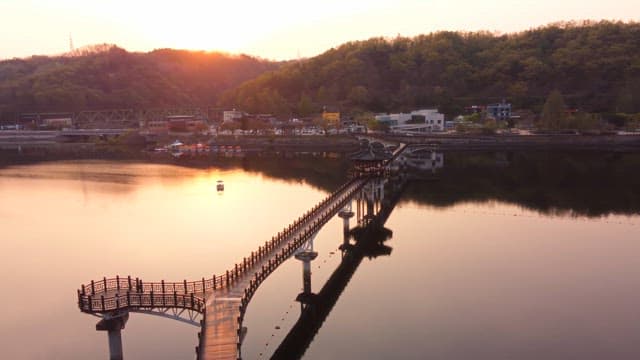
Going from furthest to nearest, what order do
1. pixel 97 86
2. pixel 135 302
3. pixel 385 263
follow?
1. pixel 97 86
2. pixel 385 263
3. pixel 135 302

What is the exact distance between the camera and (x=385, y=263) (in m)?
33.5

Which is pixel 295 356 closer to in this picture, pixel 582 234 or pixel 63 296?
pixel 63 296

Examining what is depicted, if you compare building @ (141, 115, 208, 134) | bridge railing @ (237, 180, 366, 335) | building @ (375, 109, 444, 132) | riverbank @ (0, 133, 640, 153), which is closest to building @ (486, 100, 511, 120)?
building @ (375, 109, 444, 132)

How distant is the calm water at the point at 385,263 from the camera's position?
2291 centimetres

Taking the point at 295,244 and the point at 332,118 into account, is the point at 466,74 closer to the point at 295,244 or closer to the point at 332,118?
the point at 332,118

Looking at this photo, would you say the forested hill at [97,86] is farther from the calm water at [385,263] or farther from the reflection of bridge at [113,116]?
the calm water at [385,263]

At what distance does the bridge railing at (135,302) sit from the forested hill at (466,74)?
114 metres

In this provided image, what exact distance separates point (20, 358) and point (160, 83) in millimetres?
171404

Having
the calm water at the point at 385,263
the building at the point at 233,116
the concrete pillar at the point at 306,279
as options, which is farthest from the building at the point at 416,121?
the concrete pillar at the point at 306,279

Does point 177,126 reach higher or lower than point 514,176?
higher

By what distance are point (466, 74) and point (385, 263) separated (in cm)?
11746

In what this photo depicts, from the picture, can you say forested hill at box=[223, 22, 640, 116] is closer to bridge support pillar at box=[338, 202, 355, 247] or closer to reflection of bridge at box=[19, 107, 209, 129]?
reflection of bridge at box=[19, 107, 209, 129]

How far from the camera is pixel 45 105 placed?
152750 mm

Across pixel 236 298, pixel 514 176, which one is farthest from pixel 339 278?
pixel 514 176
